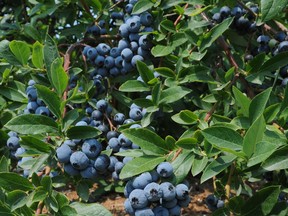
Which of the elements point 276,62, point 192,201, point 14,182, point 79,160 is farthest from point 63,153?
point 192,201

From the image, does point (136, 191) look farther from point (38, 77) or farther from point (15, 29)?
point (15, 29)

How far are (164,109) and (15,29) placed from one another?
1.11 metres

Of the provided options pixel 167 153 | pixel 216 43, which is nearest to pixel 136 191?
pixel 167 153

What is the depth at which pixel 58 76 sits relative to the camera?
1.26 meters

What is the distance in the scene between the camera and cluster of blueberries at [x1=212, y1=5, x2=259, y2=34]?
1.55m

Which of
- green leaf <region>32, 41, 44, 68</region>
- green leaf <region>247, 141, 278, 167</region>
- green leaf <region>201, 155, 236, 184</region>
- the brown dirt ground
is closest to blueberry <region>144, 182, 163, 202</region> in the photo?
green leaf <region>201, 155, 236, 184</region>

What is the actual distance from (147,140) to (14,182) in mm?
383

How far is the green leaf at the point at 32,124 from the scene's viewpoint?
3.97 ft

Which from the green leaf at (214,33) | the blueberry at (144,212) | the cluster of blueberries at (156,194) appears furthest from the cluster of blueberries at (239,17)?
the blueberry at (144,212)

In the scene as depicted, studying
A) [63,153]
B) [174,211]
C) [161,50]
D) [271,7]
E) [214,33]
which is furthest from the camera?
[161,50]

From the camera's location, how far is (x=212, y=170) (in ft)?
3.58

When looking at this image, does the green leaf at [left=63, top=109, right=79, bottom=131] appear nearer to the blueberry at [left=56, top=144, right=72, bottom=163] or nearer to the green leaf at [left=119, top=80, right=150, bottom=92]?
the blueberry at [left=56, top=144, right=72, bottom=163]

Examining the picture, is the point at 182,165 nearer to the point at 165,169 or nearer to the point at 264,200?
the point at 165,169

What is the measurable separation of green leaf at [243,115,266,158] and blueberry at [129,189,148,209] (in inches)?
10.6
